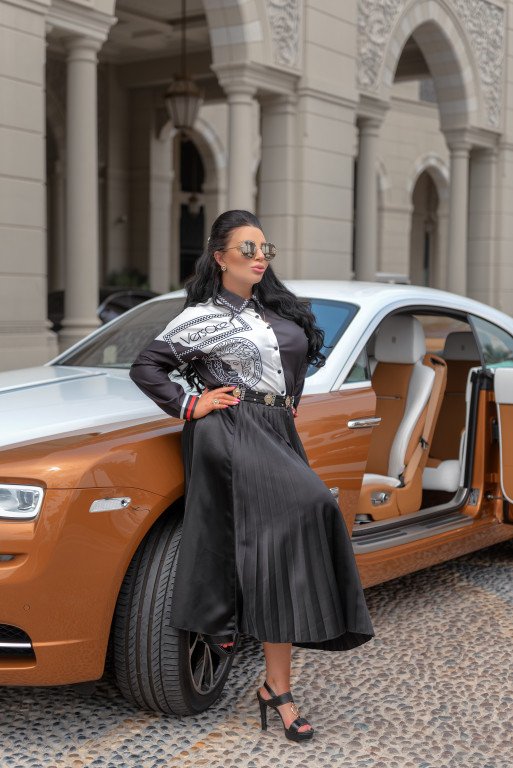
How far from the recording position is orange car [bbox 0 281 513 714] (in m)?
3.09

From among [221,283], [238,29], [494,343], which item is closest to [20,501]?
[221,283]

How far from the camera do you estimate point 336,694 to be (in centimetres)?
374

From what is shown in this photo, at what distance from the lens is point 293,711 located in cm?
335

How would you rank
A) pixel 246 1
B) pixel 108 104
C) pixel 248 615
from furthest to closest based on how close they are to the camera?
pixel 108 104
pixel 246 1
pixel 248 615

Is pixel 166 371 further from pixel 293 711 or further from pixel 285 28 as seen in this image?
pixel 285 28

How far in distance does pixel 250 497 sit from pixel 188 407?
35 centimetres

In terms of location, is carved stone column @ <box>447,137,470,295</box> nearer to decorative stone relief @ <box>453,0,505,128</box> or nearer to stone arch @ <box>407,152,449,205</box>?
decorative stone relief @ <box>453,0,505,128</box>

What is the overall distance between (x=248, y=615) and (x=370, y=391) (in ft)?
4.79

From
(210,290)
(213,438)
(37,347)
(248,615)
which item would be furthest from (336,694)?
(37,347)

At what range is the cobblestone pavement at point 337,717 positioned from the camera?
127 inches

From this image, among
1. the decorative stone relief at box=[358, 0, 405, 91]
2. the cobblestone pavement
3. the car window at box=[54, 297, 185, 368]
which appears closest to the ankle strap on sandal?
the cobblestone pavement

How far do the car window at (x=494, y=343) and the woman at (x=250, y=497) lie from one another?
2.20 meters

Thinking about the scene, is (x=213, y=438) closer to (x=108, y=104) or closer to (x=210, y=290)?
(x=210, y=290)

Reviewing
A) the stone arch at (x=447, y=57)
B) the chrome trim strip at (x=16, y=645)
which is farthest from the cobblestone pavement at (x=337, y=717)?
the stone arch at (x=447, y=57)
